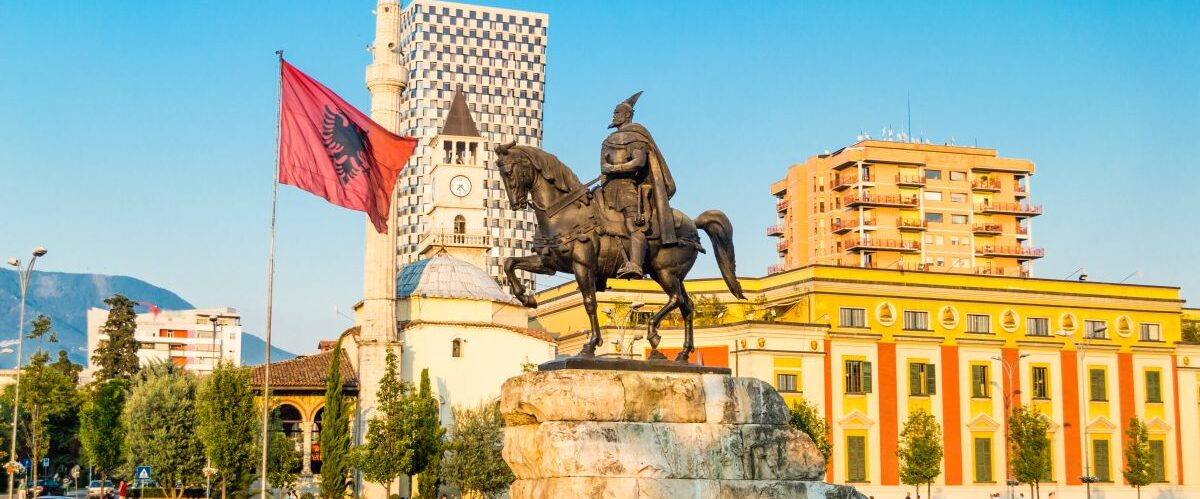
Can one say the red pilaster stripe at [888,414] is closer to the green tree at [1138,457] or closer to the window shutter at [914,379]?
the window shutter at [914,379]

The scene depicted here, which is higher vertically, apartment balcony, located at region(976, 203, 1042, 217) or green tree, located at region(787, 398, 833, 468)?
apartment balcony, located at region(976, 203, 1042, 217)

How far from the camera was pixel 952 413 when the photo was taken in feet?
238

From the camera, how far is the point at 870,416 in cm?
7038

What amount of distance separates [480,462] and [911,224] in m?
63.0

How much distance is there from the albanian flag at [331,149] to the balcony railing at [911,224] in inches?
3295

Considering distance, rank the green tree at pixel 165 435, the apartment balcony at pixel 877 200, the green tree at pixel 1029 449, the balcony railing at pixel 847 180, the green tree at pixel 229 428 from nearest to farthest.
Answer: the green tree at pixel 229 428 → the green tree at pixel 165 435 → the green tree at pixel 1029 449 → the apartment balcony at pixel 877 200 → the balcony railing at pixel 847 180

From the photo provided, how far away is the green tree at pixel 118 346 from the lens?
77.7 m

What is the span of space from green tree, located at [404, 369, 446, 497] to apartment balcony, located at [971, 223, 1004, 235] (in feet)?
219

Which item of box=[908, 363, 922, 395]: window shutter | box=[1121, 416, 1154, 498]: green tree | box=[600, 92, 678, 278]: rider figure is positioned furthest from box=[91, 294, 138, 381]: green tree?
box=[600, 92, 678, 278]: rider figure

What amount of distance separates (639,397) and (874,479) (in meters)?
54.8

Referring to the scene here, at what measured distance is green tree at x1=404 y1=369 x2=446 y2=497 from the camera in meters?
58.0

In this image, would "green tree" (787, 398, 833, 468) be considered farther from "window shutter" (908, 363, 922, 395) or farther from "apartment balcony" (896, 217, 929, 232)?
"apartment balcony" (896, 217, 929, 232)

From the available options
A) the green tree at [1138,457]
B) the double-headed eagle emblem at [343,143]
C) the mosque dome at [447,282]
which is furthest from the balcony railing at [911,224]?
the double-headed eagle emblem at [343,143]

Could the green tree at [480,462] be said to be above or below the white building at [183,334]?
below
